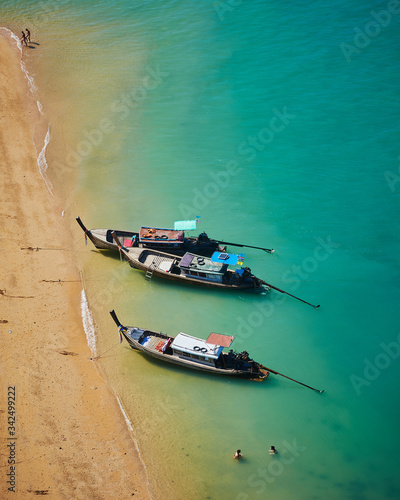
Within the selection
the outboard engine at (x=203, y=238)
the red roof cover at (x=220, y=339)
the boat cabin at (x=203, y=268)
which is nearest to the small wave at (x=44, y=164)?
the outboard engine at (x=203, y=238)

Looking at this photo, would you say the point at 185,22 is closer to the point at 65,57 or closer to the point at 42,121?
the point at 65,57

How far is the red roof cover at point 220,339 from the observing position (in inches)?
1382

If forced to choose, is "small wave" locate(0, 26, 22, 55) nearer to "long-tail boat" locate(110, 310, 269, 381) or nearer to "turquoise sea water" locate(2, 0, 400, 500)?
"turquoise sea water" locate(2, 0, 400, 500)

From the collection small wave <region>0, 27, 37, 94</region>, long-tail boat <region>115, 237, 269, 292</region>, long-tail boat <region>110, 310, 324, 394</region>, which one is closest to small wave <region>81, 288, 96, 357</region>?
long-tail boat <region>110, 310, 324, 394</region>

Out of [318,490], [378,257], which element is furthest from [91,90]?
[318,490]

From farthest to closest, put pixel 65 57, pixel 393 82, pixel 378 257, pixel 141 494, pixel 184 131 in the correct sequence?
1. pixel 65 57
2. pixel 393 82
3. pixel 184 131
4. pixel 378 257
5. pixel 141 494

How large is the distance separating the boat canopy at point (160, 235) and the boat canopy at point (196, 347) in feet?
32.9

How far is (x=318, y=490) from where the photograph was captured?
99.9 ft

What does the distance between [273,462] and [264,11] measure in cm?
6825

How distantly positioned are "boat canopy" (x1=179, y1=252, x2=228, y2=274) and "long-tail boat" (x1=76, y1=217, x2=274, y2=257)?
139cm

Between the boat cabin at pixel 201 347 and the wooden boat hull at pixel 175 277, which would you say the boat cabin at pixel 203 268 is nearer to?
the wooden boat hull at pixel 175 277

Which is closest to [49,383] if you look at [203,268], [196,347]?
[196,347]

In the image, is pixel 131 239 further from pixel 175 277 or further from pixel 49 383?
pixel 49 383

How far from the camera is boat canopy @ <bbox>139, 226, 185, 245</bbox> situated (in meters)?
43.5
